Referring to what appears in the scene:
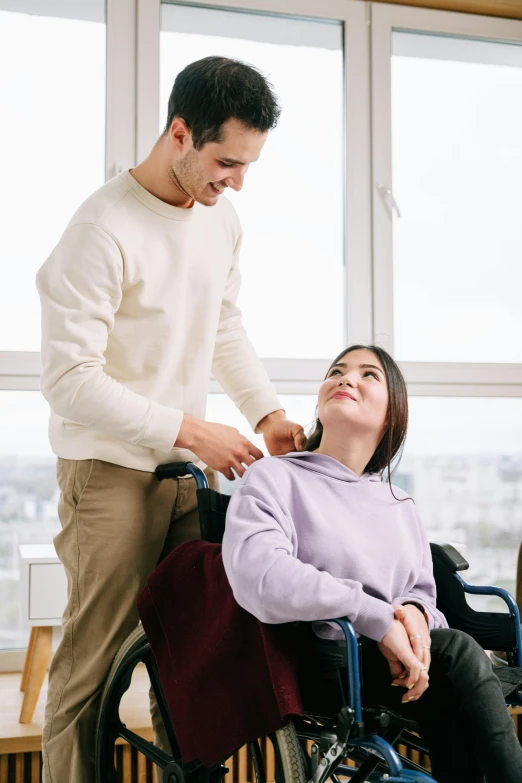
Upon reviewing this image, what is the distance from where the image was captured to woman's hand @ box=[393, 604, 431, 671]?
1.29 meters

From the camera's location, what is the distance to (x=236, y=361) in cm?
189

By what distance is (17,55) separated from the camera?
2.66 m

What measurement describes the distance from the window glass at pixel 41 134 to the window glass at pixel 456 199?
3.47 ft

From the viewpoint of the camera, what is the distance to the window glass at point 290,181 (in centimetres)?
279

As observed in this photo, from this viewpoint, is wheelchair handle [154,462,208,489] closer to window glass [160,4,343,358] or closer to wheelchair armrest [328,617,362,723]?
Answer: wheelchair armrest [328,617,362,723]

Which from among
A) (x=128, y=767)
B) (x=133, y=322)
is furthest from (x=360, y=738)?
(x=128, y=767)

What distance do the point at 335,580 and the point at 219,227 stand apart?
849 millimetres

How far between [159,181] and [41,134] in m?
1.21

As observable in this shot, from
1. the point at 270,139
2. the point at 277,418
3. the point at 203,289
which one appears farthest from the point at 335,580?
the point at 270,139

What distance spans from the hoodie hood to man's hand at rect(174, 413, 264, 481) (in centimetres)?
9

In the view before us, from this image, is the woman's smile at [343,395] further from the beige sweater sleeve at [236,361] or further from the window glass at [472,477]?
the window glass at [472,477]

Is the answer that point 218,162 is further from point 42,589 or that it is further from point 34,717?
point 34,717

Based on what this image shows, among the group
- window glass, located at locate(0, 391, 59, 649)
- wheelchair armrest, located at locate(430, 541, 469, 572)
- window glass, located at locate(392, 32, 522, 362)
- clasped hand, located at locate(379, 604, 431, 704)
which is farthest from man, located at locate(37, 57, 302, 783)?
window glass, located at locate(392, 32, 522, 362)

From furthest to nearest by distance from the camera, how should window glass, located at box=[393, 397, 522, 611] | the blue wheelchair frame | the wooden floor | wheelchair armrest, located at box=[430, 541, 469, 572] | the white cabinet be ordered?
window glass, located at box=[393, 397, 522, 611] < the white cabinet < the wooden floor < wheelchair armrest, located at box=[430, 541, 469, 572] < the blue wheelchair frame
